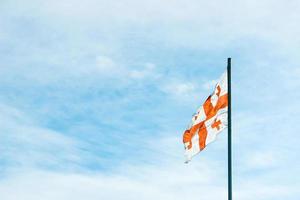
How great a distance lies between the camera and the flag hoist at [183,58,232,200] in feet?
77.7

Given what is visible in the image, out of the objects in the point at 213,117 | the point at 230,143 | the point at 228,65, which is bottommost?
the point at 230,143

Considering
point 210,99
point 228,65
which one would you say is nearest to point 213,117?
point 210,99

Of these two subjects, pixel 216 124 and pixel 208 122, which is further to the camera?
pixel 208 122

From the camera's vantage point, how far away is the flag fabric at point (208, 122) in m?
23.9

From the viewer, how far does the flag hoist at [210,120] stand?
23.7 meters

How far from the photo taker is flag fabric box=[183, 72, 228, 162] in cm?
2392

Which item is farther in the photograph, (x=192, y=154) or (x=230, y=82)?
(x=192, y=154)

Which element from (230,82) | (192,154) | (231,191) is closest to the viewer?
(231,191)

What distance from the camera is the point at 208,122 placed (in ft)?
80.0

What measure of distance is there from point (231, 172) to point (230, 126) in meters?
1.97

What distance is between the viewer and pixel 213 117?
79.5ft

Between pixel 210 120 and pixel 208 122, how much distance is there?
145mm

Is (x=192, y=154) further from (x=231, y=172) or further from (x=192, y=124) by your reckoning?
(x=231, y=172)

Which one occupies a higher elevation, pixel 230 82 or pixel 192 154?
pixel 230 82
